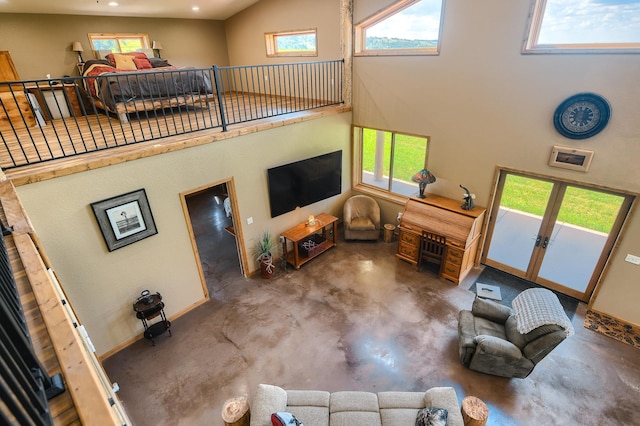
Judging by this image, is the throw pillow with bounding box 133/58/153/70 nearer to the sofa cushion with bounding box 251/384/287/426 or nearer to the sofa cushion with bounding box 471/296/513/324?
the sofa cushion with bounding box 251/384/287/426

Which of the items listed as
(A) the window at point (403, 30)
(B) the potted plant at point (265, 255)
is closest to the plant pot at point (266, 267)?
(B) the potted plant at point (265, 255)

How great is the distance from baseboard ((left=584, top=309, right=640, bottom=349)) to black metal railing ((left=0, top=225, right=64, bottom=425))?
5936 mm

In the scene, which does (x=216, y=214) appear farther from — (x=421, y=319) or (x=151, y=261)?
(x=421, y=319)

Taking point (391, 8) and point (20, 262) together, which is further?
point (391, 8)

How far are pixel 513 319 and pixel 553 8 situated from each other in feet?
13.1

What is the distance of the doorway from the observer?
5309mm

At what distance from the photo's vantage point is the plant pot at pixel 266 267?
225 inches

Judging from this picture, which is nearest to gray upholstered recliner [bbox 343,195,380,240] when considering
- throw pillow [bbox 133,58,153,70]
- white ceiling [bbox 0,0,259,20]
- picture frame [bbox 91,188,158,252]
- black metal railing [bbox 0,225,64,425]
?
picture frame [bbox 91,188,158,252]

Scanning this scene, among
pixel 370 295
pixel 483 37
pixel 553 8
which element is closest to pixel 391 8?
pixel 483 37

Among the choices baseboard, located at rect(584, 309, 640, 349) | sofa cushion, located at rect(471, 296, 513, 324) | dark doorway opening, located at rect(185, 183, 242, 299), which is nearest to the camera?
sofa cushion, located at rect(471, 296, 513, 324)

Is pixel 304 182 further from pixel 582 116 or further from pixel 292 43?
pixel 582 116

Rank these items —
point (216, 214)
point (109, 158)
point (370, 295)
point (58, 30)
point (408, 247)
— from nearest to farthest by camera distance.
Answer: point (109, 158), point (370, 295), point (408, 247), point (58, 30), point (216, 214)

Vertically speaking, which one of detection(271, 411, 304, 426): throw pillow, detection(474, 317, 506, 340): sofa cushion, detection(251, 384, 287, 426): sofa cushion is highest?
detection(271, 411, 304, 426): throw pillow

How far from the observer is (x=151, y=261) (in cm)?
454
